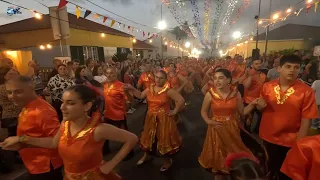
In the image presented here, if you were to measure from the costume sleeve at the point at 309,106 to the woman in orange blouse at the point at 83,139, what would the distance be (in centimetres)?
208

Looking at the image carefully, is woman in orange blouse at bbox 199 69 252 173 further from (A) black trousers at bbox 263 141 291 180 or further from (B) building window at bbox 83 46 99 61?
(B) building window at bbox 83 46 99 61

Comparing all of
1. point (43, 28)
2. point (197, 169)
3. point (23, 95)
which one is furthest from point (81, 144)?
point (43, 28)

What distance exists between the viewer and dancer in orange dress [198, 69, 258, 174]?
3529 millimetres

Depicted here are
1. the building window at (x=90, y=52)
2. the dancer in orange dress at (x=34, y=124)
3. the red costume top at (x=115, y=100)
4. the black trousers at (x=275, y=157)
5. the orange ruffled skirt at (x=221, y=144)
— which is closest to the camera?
the dancer in orange dress at (x=34, y=124)

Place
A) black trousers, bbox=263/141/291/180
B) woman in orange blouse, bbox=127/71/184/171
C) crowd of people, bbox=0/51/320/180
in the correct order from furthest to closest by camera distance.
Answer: woman in orange blouse, bbox=127/71/184/171, black trousers, bbox=263/141/291/180, crowd of people, bbox=0/51/320/180

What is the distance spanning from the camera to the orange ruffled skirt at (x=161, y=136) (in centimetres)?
446

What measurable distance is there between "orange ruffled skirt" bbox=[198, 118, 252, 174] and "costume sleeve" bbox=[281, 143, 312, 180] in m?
2.04

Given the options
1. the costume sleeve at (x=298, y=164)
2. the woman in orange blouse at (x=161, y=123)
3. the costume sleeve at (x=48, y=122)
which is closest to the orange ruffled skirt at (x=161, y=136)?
the woman in orange blouse at (x=161, y=123)

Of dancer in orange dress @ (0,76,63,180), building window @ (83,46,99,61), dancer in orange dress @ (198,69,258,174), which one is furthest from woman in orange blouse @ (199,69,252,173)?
building window @ (83,46,99,61)

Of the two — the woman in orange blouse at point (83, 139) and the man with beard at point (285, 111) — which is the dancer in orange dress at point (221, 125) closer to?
the man with beard at point (285, 111)

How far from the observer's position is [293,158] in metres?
1.43

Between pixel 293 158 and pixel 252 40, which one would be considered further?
pixel 252 40

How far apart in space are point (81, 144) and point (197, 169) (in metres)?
3.00

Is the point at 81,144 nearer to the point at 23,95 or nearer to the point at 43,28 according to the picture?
the point at 23,95
